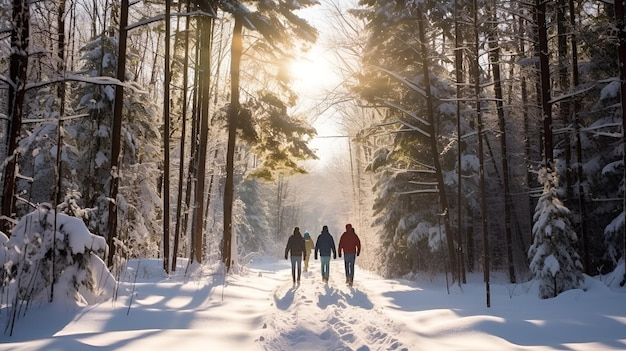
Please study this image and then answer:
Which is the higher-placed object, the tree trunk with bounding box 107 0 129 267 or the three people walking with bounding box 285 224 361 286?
the tree trunk with bounding box 107 0 129 267

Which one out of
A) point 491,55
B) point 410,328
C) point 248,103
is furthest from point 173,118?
point 410,328

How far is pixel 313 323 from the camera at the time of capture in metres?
8.06

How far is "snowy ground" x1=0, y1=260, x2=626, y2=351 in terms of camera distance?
600 cm

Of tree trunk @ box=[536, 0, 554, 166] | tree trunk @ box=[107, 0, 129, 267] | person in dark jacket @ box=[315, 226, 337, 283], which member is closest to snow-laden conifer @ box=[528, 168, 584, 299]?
tree trunk @ box=[536, 0, 554, 166]

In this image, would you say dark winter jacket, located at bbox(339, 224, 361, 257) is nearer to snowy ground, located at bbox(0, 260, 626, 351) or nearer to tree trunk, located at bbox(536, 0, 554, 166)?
snowy ground, located at bbox(0, 260, 626, 351)

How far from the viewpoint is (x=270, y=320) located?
823 centimetres

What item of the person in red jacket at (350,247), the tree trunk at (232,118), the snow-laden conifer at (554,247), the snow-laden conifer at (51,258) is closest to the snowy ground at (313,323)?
the snow-laden conifer at (51,258)

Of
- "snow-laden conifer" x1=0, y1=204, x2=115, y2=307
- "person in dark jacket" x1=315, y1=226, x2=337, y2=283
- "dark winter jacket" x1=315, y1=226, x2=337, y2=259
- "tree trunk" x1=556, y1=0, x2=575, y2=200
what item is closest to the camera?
"snow-laden conifer" x1=0, y1=204, x2=115, y2=307

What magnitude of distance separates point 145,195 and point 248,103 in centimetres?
684

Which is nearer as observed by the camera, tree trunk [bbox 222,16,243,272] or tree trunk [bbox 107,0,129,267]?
tree trunk [bbox 107,0,129,267]

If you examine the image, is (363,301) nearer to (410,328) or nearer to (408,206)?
(410,328)

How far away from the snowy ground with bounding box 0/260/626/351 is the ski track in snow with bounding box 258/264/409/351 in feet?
0.05

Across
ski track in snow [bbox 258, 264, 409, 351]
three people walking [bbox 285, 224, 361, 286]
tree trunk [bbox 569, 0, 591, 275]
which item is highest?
tree trunk [bbox 569, 0, 591, 275]

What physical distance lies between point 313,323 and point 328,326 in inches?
14.5
